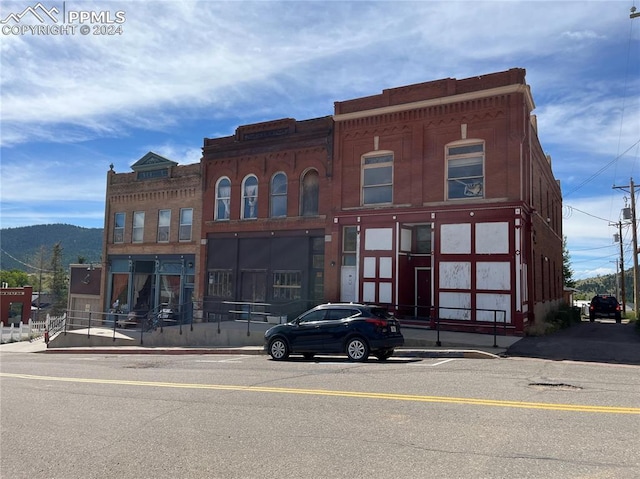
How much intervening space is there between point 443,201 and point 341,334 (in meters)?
9.35

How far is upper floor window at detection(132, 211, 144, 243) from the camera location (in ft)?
106

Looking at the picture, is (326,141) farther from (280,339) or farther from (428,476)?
(428,476)

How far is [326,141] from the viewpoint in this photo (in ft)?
80.8

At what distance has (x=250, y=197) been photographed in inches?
1076

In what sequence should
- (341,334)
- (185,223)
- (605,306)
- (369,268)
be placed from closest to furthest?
(341,334) < (369,268) < (185,223) < (605,306)

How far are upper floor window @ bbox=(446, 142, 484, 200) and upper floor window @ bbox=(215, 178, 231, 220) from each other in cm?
1246

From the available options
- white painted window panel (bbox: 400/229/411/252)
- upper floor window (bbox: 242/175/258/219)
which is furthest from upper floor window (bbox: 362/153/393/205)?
upper floor window (bbox: 242/175/258/219)

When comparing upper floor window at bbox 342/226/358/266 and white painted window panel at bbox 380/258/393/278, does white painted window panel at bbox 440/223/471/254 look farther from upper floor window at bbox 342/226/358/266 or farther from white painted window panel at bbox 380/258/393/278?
upper floor window at bbox 342/226/358/266

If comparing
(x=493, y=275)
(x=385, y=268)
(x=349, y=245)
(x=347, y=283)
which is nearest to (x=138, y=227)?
(x=349, y=245)

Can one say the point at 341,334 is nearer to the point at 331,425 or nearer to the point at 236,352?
the point at 236,352

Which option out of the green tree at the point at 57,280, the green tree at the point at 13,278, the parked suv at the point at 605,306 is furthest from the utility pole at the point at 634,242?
the green tree at the point at 13,278

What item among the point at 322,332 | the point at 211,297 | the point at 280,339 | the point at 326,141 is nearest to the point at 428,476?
the point at 322,332

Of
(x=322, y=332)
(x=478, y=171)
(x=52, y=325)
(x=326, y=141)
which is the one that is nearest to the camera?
(x=322, y=332)

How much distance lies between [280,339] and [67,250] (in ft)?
664
